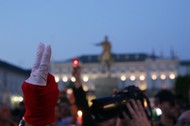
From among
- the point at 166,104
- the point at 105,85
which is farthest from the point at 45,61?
the point at 105,85

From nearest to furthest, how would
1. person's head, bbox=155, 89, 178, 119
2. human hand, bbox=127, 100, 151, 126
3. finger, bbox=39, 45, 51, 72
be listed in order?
finger, bbox=39, 45, 51, 72 < human hand, bbox=127, 100, 151, 126 < person's head, bbox=155, 89, 178, 119

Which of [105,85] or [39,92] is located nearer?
[39,92]

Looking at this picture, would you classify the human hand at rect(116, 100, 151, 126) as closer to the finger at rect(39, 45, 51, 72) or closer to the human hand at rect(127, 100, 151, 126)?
the human hand at rect(127, 100, 151, 126)

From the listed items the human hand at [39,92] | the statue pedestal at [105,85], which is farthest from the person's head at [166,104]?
the statue pedestal at [105,85]

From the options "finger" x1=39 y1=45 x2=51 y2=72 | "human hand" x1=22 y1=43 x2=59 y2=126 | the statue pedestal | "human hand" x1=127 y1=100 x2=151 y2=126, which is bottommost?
the statue pedestal

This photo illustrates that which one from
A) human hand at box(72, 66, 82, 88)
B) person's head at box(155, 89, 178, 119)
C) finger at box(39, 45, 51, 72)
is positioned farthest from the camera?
person's head at box(155, 89, 178, 119)

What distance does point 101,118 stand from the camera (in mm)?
2889

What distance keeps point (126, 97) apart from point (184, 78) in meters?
92.0

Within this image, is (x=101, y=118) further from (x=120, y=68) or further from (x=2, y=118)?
(x=120, y=68)

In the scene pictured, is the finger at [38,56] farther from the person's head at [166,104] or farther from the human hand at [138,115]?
the person's head at [166,104]

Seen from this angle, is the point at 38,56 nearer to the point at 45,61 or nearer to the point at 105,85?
the point at 45,61

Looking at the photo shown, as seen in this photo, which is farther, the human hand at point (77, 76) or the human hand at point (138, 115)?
the human hand at point (77, 76)

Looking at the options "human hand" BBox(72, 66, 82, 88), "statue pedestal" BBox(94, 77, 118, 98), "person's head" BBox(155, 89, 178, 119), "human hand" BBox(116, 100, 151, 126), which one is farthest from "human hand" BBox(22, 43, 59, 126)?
"statue pedestal" BBox(94, 77, 118, 98)

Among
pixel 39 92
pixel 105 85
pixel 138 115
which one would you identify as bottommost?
pixel 105 85
